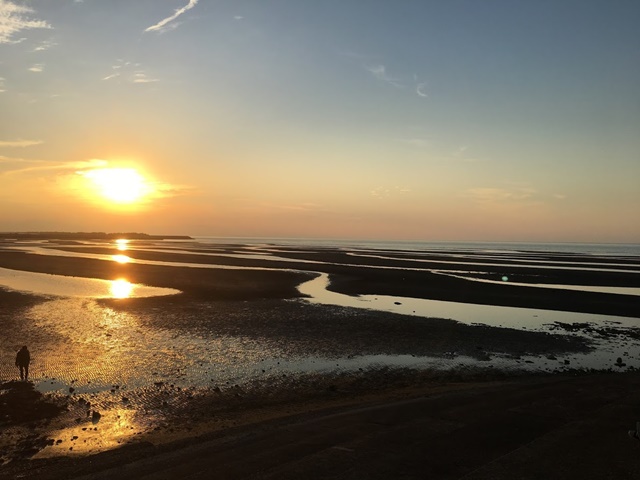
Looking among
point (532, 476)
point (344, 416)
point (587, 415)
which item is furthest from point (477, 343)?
point (532, 476)

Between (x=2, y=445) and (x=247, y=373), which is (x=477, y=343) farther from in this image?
(x=2, y=445)

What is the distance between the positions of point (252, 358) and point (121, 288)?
30878 mm

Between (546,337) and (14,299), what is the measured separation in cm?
4068

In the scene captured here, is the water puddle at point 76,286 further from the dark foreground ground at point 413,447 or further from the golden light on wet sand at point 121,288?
the dark foreground ground at point 413,447

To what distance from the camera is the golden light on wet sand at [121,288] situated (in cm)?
4325

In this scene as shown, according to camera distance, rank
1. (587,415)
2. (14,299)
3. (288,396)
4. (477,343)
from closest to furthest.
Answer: (587,415) < (288,396) < (477,343) < (14,299)

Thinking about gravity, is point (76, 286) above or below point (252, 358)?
above

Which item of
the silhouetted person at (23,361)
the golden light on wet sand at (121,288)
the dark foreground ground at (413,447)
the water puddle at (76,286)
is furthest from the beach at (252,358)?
the water puddle at (76,286)

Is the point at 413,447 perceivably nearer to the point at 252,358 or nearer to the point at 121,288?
the point at 252,358

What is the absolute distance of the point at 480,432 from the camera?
12141mm

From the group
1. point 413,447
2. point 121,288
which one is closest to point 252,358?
point 413,447

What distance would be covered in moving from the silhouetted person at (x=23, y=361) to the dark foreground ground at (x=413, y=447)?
8236 millimetres

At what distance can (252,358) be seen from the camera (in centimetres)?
2269

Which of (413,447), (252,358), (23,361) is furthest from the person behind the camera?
(252,358)
